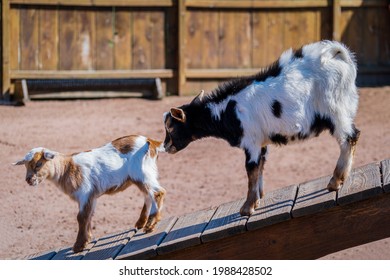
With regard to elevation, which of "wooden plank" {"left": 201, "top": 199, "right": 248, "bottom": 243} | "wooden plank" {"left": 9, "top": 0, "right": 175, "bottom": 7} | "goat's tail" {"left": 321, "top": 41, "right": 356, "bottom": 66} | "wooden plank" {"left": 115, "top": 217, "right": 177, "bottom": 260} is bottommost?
"wooden plank" {"left": 115, "top": 217, "right": 177, "bottom": 260}

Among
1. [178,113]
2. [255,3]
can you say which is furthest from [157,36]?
[178,113]

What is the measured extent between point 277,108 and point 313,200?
2.35ft

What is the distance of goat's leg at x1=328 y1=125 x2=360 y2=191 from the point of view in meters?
6.81

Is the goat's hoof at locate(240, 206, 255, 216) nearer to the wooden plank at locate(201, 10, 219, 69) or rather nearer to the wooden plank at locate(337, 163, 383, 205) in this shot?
the wooden plank at locate(337, 163, 383, 205)

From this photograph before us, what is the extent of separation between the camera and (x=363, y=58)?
16172 mm

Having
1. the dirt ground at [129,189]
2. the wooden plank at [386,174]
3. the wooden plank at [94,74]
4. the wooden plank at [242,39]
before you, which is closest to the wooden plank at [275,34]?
the wooden plank at [242,39]

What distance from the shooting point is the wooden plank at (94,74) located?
570 inches

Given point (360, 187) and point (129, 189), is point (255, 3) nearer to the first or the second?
point (129, 189)

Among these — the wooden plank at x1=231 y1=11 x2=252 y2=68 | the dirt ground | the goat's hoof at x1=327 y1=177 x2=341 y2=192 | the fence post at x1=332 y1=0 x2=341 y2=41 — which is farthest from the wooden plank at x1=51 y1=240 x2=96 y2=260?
the fence post at x1=332 y1=0 x2=341 y2=41

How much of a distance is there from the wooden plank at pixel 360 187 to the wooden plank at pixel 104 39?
806 centimetres

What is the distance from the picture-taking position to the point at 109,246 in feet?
23.4

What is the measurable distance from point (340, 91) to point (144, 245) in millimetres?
1770

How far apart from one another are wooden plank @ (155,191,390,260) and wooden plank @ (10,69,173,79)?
823 cm

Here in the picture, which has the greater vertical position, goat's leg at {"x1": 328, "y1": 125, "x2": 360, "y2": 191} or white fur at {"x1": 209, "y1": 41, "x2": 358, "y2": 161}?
white fur at {"x1": 209, "y1": 41, "x2": 358, "y2": 161}
